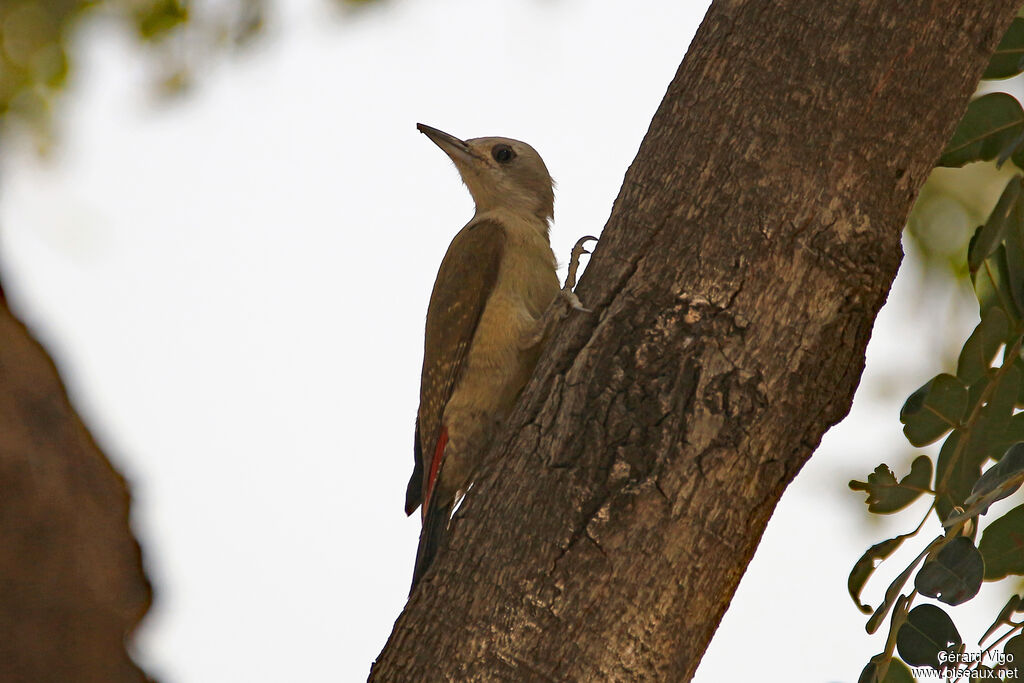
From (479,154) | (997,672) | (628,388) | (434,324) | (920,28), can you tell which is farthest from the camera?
(479,154)

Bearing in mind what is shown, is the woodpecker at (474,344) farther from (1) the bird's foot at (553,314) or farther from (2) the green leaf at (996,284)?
(2) the green leaf at (996,284)

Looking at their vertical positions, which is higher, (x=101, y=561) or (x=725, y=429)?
(x=725, y=429)

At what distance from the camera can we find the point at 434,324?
10.7ft

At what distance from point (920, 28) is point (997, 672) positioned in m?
1.18

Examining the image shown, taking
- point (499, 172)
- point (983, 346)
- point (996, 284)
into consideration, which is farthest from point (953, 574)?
point (499, 172)

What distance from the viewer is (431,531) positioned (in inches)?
116

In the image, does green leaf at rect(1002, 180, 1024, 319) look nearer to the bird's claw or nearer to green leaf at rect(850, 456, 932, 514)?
green leaf at rect(850, 456, 932, 514)

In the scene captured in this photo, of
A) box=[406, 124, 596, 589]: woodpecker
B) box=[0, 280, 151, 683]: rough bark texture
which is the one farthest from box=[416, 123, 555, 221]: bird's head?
box=[0, 280, 151, 683]: rough bark texture

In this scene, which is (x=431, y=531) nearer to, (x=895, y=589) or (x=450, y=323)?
(x=450, y=323)

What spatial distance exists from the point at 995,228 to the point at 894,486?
1.73 ft

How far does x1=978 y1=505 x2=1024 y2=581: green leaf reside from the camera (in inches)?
71.8

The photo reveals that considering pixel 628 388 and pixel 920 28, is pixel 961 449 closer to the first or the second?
pixel 628 388

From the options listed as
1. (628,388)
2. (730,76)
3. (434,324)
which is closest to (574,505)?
(628,388)

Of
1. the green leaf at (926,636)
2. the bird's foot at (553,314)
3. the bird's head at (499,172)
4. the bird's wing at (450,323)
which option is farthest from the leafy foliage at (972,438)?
the bird's head at (499,172)
